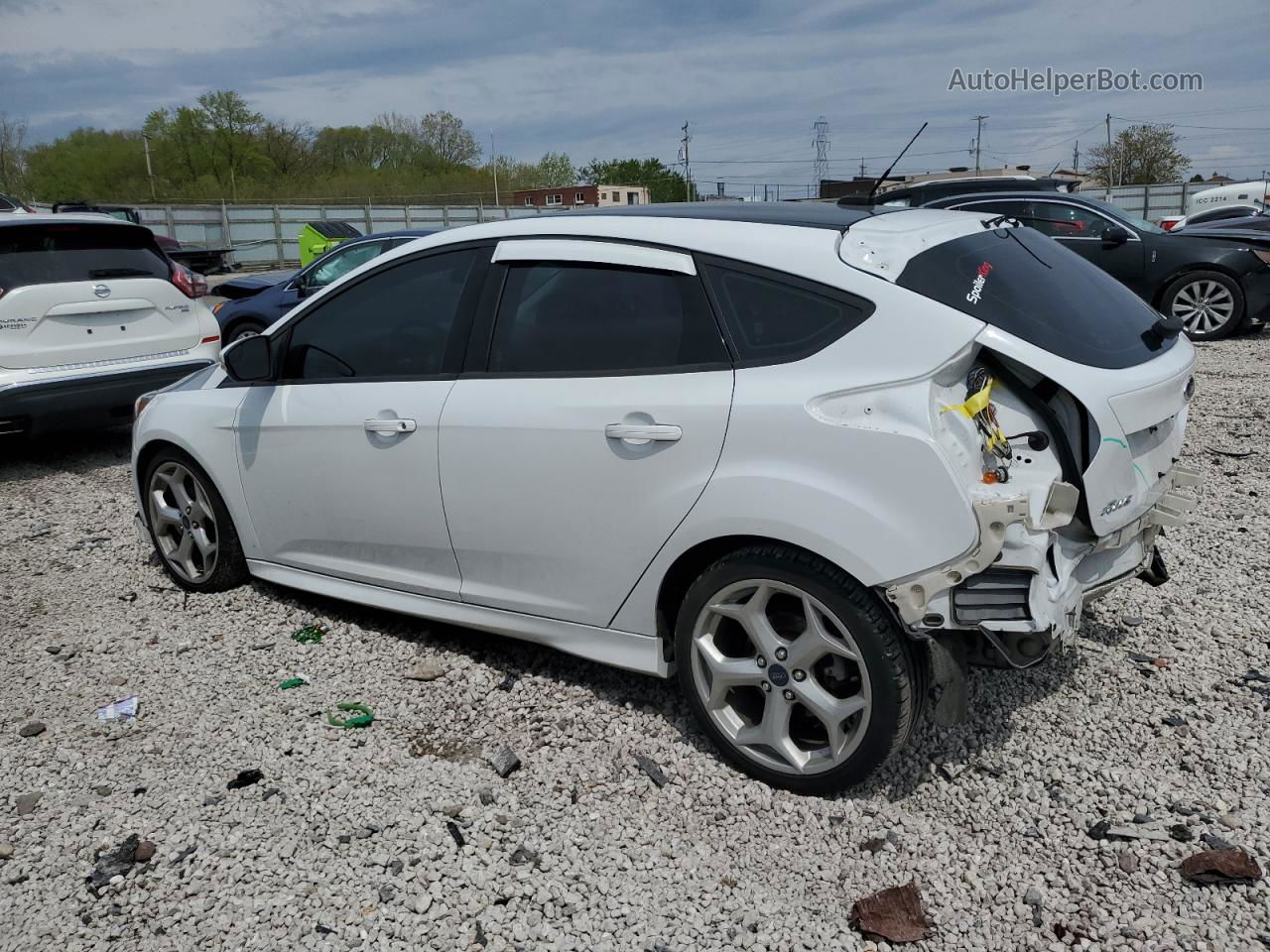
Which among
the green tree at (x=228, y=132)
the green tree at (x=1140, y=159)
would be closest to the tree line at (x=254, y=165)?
the green tree at (x=228, y=132)

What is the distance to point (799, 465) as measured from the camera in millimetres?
2793

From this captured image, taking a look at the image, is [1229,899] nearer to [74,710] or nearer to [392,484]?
[392,484]

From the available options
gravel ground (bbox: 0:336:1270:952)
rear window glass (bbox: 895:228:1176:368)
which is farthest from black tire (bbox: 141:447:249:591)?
rear window glass (bbox: 895:228:1176:368)

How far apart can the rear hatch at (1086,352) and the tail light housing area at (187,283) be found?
20.6 feet

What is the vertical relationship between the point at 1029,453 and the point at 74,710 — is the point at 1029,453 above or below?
above

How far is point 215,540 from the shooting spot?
4676 millimetres

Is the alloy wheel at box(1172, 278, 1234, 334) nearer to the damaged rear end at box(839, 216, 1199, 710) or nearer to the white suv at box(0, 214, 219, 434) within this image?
the damaged rear end at box(839, 216, 1199, 710)

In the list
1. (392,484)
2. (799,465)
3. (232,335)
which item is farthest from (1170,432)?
(232,335)

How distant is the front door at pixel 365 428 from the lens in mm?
3686

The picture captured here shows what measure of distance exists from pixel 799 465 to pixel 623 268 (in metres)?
0.96

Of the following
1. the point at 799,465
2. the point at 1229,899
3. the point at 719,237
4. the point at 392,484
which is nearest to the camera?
the point at 1229,899

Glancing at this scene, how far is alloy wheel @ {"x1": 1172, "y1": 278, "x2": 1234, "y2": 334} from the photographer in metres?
11.2

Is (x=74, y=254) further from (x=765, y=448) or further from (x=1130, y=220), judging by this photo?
(x=1130, y=220)

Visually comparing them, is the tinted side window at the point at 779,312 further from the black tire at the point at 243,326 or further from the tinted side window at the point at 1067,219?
the tinted side window at the point at 1067,219
